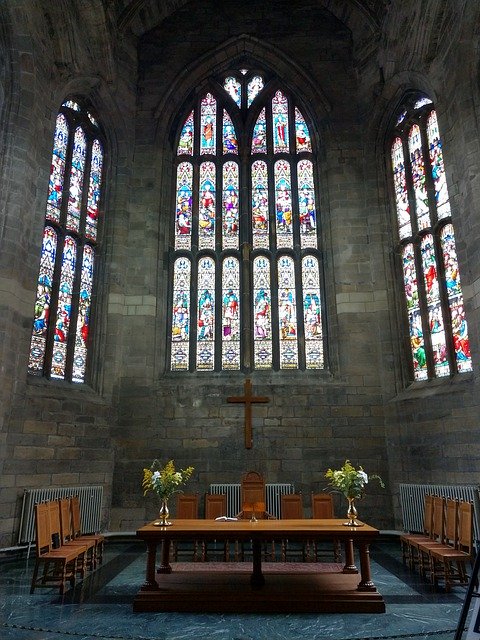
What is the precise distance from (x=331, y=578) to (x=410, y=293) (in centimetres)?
668

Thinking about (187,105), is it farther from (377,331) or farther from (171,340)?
(377,331)

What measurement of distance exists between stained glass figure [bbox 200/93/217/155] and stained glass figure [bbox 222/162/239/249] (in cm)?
70

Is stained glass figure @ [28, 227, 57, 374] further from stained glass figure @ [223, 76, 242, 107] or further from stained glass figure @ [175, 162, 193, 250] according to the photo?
stained glass figure @ [223, 76, 242, 107]

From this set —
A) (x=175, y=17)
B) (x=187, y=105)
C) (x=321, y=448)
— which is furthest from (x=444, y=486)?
(x=175, y=17)

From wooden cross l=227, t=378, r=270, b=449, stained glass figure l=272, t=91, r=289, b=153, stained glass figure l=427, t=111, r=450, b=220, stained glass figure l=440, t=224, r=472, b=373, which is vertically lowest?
wooden cross l=227, t=378, r=270, b=449

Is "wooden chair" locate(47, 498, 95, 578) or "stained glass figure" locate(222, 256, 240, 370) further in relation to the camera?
"stained glass figure" locate(222, 256, 240, 370)

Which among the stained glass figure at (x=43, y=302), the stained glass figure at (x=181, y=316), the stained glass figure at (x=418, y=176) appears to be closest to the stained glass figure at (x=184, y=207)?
the stained glass figure at (x=181, y=316)

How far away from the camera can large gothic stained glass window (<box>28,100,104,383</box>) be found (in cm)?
1004

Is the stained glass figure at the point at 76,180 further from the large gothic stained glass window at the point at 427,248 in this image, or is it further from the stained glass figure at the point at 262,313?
the large gothic stained glass window at the point at 427,248

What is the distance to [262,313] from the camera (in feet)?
38.3

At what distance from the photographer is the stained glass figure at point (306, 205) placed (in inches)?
481

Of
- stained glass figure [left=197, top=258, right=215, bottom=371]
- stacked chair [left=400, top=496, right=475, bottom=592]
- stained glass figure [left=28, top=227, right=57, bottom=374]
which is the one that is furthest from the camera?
stained glass figure [left=197, top=258, right=215, bottom=371]

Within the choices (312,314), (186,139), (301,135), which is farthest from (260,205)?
(312,314)

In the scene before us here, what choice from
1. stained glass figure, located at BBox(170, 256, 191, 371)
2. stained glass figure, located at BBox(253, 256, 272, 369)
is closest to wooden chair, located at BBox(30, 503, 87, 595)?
stained glass figure, located at BBox(170, 256, 191, 371)
